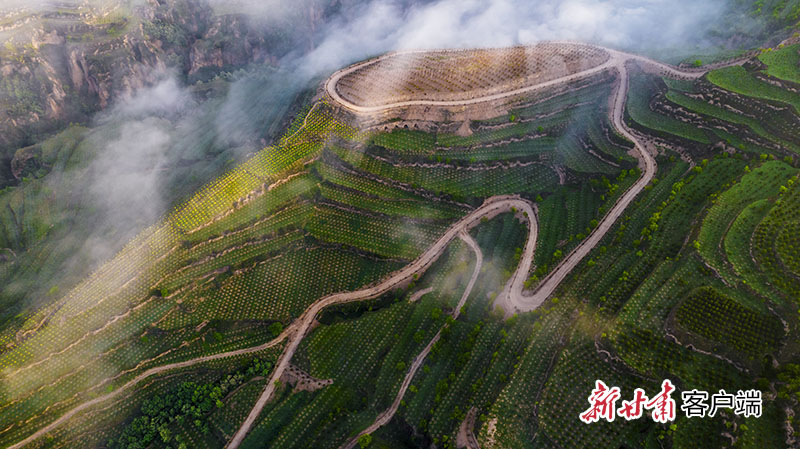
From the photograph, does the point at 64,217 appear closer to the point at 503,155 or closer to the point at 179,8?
the point at 179,8

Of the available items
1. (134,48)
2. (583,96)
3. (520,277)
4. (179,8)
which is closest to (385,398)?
(520,277)

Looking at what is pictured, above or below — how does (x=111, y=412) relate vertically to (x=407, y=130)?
below

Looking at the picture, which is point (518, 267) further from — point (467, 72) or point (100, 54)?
point (100, 54)

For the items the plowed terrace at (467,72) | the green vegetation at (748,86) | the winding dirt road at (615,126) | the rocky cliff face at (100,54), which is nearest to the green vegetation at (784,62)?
the green vegetation at (748,86)

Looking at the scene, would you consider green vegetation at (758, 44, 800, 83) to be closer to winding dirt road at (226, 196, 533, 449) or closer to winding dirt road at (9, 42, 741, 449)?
winding dirt road at (9, 42, 741, 449)

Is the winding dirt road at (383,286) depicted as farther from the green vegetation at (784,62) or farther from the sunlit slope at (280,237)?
the green vegetation at (784,62)

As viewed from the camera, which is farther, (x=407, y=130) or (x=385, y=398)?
(x=407, y=130)
